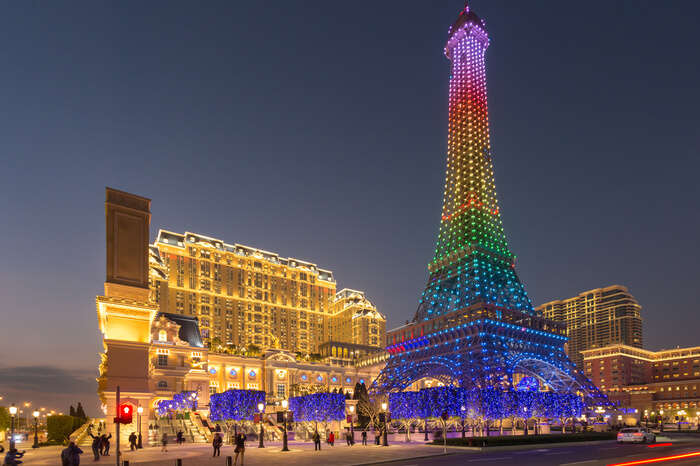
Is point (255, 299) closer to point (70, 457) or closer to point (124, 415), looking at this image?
point (70, 457)

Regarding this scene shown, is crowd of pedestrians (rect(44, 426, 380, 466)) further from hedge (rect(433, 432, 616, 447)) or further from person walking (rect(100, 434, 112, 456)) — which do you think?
hedge (rect(433, 432, 616, 447))

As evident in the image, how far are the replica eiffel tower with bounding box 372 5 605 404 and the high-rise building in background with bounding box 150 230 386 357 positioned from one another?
187ft

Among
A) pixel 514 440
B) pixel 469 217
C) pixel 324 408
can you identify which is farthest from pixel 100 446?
pixel 469 217

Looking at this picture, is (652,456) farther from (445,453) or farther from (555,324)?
(555,324)

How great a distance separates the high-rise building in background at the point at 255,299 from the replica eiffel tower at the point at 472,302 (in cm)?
5688

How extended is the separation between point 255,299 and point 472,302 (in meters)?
89.8

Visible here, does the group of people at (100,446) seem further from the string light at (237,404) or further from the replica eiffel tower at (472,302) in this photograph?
the replica eiffel tower at (472,302)

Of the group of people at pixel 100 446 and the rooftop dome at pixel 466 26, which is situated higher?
the rooftop dome at pixel 466 26

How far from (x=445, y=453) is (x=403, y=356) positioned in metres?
58.0

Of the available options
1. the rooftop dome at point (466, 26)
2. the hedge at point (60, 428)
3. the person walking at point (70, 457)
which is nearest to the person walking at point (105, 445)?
the person walking at point (70, 457)

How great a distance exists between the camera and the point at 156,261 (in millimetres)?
140125

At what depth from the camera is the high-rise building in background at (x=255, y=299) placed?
147750mm

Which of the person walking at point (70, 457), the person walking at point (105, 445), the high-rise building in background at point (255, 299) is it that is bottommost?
the person walking at point (105, 445)

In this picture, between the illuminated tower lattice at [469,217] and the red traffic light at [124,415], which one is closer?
the red traffic light at [124,415]
